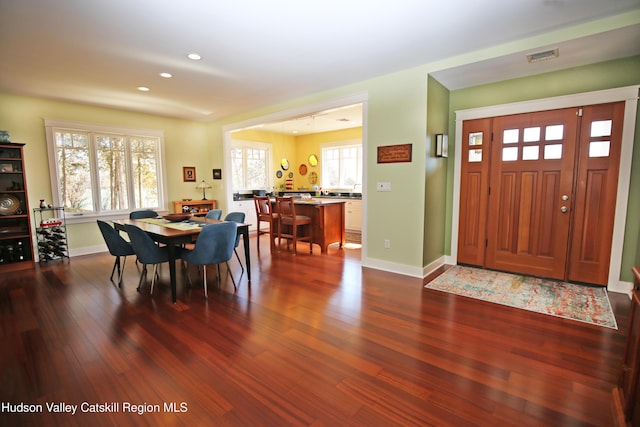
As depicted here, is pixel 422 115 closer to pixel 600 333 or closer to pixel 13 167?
pixel 600 333

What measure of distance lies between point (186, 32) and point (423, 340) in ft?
11.0

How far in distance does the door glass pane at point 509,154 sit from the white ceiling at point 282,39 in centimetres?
89

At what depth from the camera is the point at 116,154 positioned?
558 centimetres

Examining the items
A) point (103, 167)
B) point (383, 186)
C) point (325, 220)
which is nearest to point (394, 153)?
point (383, 186)

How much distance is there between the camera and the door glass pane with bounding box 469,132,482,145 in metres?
4.09

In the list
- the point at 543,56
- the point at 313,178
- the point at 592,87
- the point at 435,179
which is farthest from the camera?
the point at 313,178

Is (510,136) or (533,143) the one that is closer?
(533,143)

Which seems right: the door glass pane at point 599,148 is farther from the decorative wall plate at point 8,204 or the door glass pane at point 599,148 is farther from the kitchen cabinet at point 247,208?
the decorative wall plate at point 8,204

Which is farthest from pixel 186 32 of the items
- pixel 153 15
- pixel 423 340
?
pixel 423 340

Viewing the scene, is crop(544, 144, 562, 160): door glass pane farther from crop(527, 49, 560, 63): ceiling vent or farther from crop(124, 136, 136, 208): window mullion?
crop(124, 136, 136, 208): window mullion

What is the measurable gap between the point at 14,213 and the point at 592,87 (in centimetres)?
778

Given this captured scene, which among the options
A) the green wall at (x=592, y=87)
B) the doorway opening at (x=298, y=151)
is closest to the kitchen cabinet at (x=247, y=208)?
the doorway opening at (x=298, y=151)

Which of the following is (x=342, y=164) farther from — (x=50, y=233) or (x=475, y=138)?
(x=50, y=233)

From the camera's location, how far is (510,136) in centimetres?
387
